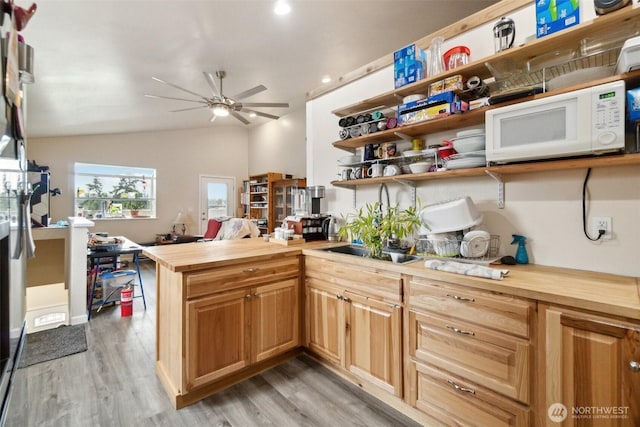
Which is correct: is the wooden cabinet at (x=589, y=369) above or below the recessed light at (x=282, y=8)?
below

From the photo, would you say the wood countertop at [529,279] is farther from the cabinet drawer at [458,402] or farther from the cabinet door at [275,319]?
the cabinet drawer at [458,402]

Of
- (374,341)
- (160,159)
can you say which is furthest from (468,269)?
(160,159)

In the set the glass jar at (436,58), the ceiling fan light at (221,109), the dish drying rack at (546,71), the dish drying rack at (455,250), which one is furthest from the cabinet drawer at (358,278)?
the ceiling fan light at (221,109)

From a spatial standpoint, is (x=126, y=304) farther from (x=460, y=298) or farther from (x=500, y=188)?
(x=500, y=188)

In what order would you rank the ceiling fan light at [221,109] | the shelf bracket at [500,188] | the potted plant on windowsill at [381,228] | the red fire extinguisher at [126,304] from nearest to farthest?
the shelf bracket at [500,188], the potted plant on windowsill at [381,228], the red fire extinguisher at [126,304], the ceiling fan light at [221,109]

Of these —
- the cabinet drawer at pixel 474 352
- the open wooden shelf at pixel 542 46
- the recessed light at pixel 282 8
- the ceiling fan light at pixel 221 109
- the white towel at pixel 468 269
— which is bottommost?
the cabinet drawer at pixel 474 352

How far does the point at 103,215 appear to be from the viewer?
6.23 meters

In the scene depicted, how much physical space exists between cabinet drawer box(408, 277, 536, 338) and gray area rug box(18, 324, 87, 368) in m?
2.85

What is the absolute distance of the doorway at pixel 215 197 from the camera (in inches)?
294

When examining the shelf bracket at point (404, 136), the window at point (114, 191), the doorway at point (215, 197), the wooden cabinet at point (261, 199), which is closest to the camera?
the shelf bracket at point (404, 136)

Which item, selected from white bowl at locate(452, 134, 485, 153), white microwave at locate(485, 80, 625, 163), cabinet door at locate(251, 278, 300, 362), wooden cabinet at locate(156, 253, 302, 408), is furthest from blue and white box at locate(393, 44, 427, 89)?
cabinet door at locate(251, 278, 300, 362)

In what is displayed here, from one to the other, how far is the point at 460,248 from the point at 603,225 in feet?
2.25

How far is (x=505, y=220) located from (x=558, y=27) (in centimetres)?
105

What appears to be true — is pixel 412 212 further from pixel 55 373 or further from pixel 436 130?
pixel 55 373
